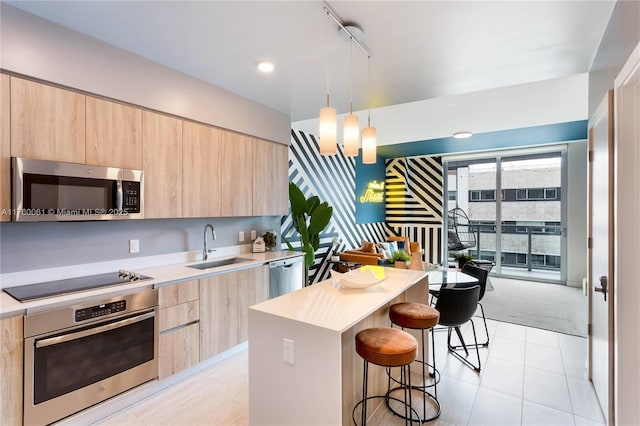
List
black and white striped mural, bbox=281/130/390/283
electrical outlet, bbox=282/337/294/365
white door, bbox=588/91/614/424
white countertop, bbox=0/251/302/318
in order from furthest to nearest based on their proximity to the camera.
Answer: black and white striped mural, bbox=281/130/390/283
white door, bbox=588/91/614/424
white countertop, bbox=0/251/302/318
electrical outlet, bbox=282/337/294/365

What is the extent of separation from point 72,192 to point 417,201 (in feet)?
22.2

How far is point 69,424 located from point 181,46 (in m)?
2.71

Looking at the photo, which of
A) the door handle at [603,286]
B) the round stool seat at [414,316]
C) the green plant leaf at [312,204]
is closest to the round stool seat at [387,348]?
the round stool seat at [414,316]

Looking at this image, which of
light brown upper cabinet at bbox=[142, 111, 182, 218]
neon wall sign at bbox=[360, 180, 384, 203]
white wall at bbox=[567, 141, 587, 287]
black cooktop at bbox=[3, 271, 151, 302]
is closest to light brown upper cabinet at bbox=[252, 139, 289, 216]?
light brown upper cabinet at bbox=[142, 111, 182, 218]

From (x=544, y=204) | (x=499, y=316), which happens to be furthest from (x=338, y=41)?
(x=544, y=204)

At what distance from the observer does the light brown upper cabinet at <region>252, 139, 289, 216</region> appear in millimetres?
3670

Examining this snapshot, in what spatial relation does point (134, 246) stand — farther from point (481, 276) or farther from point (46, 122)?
point (481, 276)

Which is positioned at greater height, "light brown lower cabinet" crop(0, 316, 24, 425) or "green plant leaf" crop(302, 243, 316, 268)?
"green plant leaf" crop(302, 243, 316, 268)

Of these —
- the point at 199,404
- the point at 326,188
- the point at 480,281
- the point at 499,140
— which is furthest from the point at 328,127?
the point at 499,140

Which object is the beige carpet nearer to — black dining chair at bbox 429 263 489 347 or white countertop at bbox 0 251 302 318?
black dining chair at bbox 429 263 489 347

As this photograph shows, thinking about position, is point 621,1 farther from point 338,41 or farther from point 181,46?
point 181,46

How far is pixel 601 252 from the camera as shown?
216 cm

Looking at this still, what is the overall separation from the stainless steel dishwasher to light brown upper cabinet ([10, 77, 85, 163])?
80.4 inches

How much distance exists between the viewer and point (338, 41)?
2.26 meters
